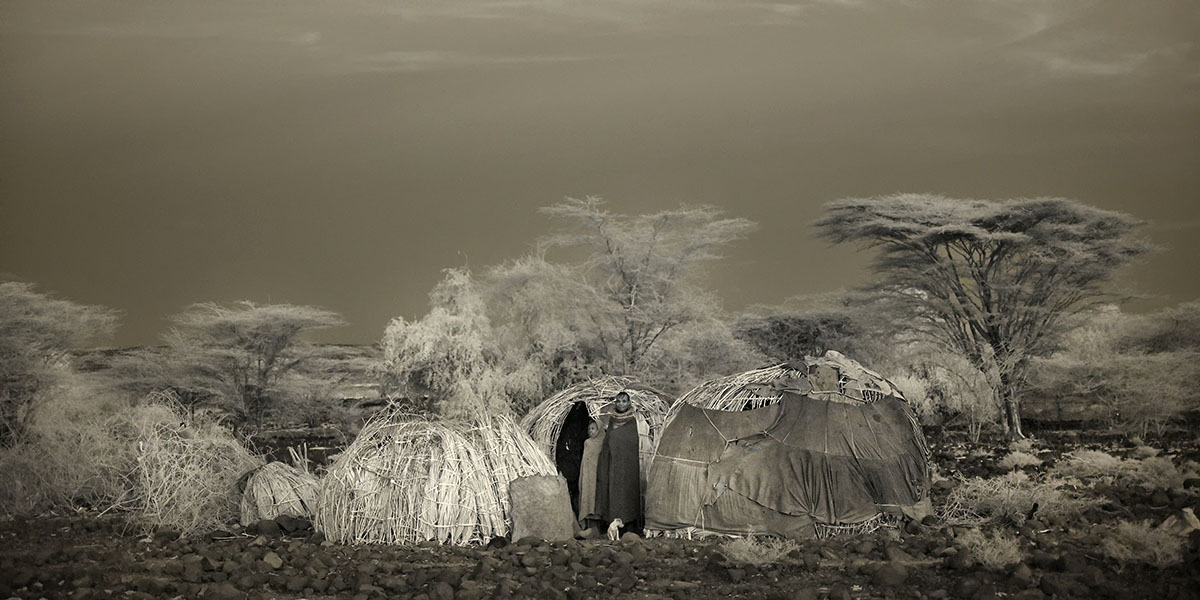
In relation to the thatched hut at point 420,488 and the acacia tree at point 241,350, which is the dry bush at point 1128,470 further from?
the acacia tree at point 241,350

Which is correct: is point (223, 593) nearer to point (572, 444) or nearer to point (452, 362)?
point (572, 444)

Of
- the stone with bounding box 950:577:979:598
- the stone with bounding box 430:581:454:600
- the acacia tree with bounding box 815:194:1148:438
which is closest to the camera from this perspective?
the stone with bounding box 950:577:979:598

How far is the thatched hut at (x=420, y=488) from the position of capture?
12.9 metres

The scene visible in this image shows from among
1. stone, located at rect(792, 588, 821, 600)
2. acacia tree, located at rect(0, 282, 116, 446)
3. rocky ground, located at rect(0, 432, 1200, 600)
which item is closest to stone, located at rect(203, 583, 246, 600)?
rocky ground, located at rect(0, 432, 1200, 600)

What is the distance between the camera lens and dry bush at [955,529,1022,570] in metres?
10.4

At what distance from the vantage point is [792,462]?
13.3 meters

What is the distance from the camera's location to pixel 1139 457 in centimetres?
2016

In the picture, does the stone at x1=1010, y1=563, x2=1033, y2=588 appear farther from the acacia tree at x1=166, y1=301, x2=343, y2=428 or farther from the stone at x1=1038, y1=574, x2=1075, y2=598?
the acacia tree at x1=166, y1=301, x2=343, y2=428

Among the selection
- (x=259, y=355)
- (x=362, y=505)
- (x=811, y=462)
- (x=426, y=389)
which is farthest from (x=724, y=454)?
(x=259, y=355)

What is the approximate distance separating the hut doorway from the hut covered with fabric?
3.14 m

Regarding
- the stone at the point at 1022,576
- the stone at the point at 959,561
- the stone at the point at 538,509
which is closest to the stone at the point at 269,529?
the stone at the point at 538,509

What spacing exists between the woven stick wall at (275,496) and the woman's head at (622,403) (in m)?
4.10

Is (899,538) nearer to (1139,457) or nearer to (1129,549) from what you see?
(1129,549)

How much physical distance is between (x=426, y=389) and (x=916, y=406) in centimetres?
1332
